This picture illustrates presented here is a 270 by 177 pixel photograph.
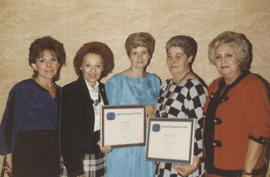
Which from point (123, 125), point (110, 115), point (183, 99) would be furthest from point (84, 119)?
point (183, 99)

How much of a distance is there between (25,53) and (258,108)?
2741mm

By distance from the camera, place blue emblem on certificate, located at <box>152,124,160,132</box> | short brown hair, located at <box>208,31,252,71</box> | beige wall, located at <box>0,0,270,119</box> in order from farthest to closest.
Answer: beige wall, located at <box>0,0,270,119</box> → blue emblem on certificate, located at <box>152,124,160,132</box> → short brown hair, located at <box>208,31,252,71</box>

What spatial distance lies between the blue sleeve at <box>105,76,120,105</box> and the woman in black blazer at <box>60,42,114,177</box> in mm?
96

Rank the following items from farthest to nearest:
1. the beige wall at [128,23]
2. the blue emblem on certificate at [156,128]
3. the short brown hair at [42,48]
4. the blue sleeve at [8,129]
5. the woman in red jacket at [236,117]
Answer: the beige wall at [128,23] → the short brown hair at [42,48] → the blue sleeve at [8,129] → the blue emblem on certificate at [156,128] → the woman in red jacket at [236,117]

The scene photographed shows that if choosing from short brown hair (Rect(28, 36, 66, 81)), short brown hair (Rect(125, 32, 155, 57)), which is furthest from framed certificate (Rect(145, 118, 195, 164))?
short brown hair (Rect(28, 36, 66, 81))

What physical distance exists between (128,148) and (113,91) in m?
0.62

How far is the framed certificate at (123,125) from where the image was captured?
198 cm

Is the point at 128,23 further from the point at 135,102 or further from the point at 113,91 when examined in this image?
the point at 135,102

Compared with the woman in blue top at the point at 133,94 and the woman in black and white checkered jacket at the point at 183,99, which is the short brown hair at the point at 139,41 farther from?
the woman in black and white checkered jacket at the point at 183,99

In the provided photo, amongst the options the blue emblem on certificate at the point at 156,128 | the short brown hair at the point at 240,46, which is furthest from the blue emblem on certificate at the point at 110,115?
the short brown hair at the point at 240,46

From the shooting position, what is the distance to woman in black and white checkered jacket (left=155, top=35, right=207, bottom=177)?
1911mm

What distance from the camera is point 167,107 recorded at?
2.02 meters

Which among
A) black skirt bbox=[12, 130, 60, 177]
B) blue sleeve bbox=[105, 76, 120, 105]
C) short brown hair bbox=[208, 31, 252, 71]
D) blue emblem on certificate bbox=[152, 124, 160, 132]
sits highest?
short brown hair bbox=[208, 31, 252, 71]

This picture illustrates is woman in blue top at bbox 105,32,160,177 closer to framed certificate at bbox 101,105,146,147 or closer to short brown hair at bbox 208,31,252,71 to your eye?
framed certificate at bbox 101,105,146,147
